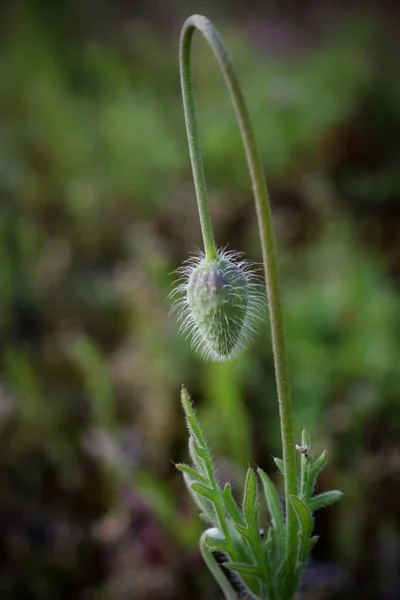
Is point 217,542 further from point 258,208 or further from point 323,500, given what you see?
point 258,208

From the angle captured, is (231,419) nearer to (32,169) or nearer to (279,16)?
(32,169)

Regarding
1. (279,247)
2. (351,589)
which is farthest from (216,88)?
(351,589)

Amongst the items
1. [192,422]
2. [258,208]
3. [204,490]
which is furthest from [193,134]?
[204,490]

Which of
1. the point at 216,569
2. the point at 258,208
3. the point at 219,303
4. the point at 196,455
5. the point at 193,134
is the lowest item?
the point at 216,569

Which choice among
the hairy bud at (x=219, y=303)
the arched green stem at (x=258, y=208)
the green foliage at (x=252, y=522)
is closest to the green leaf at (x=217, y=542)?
the green foliage at (x=252, y=522)

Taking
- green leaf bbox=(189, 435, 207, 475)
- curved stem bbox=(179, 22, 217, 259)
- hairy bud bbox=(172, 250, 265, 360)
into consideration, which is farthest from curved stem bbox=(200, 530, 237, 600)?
curved stem bbox=(179, 22, 217, 259)

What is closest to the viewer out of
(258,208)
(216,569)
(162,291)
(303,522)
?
(258,208)
